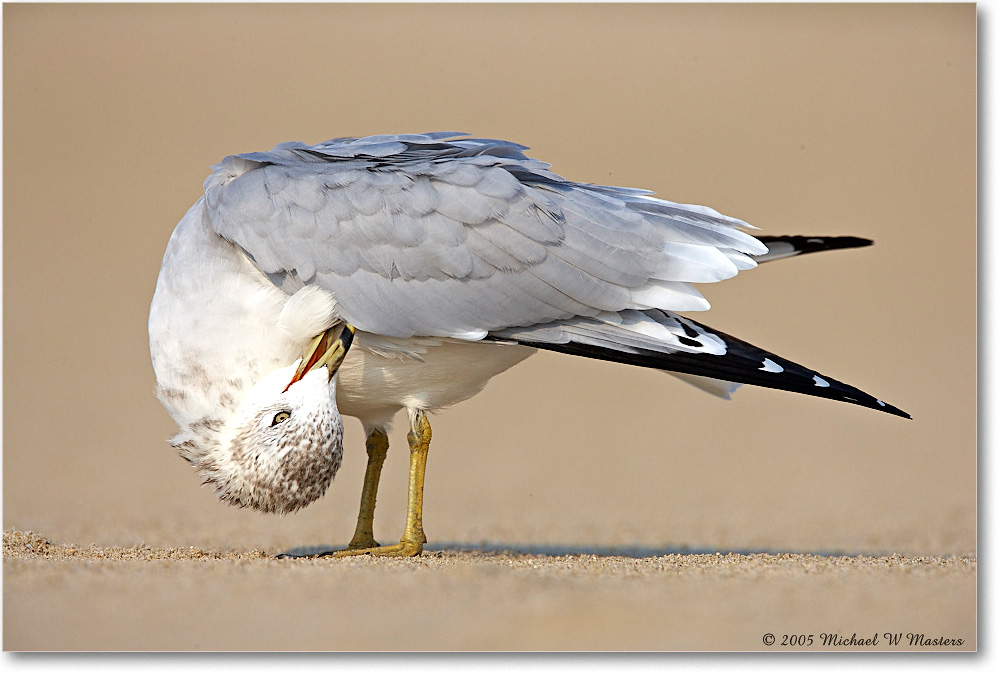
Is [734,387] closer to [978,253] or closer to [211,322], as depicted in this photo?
[978,253]

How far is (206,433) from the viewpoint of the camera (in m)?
3.94

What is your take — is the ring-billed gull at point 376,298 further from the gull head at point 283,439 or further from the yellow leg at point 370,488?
the yellow leg at point 370,488

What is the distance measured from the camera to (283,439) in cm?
380

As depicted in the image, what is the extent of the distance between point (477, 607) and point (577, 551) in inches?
50.2

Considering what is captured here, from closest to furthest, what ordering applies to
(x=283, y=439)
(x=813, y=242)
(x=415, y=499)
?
(x=283, y=439)
(x=415, y=499)
(x=813, y=242)

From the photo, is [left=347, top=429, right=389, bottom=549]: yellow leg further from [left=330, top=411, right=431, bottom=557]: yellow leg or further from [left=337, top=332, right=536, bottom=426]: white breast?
[left=337, top=332, right=536, bottom=426]: white breast

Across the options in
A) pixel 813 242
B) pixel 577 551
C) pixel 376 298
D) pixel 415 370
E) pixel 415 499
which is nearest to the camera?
pixel 376 298

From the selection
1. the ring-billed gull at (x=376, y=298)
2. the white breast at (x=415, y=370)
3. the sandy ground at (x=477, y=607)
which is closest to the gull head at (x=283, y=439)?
the ring-billed gull at (x=376, y=298)

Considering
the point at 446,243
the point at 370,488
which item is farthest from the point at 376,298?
the point at 370,488

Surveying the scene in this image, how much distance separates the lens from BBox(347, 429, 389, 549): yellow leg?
182 inches

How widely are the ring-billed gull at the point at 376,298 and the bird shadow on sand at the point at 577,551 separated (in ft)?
2.41

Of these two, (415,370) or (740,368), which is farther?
(415,370)

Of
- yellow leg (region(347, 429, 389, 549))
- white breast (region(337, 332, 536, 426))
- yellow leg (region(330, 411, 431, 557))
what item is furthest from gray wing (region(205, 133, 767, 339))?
yellow leg (region(347, 429, 389, 549))

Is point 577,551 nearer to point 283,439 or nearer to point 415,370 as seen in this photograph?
point 415,370
